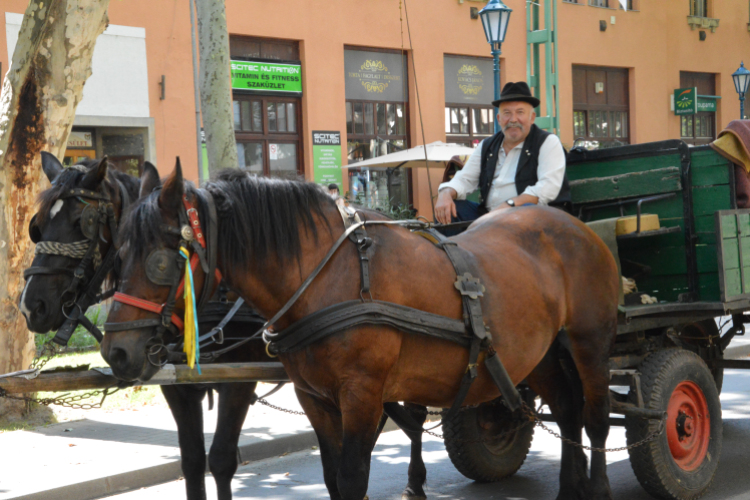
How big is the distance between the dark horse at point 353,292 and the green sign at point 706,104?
20.6 meters

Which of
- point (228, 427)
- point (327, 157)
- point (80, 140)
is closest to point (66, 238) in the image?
point (228, 427)

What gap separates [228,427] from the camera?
391cm

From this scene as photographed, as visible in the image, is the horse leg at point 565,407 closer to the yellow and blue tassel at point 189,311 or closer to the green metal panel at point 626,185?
the green metal panel at point 626,185

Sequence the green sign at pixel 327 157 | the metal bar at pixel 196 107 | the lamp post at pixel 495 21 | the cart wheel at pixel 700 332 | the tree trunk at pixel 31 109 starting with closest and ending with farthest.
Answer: the cart wheel at pixel 700 332
the tree trunk at pixel 31 109
the lamp post at pixel 495 21
the metal bar at pixel 196 107
the green sign at pixel 327 157

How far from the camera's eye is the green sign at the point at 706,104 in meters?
22.6

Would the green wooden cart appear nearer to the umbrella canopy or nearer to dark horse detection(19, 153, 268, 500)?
dark horse detection(19, 153, 268, 500)

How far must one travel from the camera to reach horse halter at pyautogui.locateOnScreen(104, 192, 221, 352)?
275 cm

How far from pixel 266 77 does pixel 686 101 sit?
12.4 m

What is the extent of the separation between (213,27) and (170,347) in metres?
4.88

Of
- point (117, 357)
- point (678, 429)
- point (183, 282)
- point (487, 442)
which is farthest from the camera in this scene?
point (487, 442)

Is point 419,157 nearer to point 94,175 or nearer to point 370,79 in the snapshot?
point 370,79

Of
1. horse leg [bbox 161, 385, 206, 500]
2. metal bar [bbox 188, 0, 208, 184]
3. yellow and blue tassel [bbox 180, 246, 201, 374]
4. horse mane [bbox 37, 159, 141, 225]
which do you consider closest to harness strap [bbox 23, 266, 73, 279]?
horse mane [bbox 37, 159, 141, 225]

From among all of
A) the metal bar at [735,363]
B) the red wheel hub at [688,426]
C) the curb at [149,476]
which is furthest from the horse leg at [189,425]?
the metal bar at [735,363]

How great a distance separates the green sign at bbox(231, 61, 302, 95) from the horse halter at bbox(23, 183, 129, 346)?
11.1 metres
